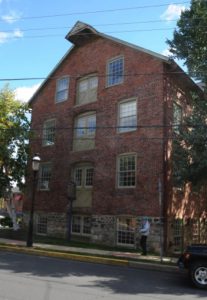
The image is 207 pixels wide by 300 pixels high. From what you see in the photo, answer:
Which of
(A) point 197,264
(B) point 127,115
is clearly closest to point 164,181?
(B) point 127,115

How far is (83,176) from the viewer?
26125 millimetres

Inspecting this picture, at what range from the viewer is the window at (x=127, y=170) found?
22938mm

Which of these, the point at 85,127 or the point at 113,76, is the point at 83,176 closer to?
the point at 85,127

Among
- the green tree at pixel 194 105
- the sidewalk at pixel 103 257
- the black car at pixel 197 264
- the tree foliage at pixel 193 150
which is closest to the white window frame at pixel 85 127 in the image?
the green tree at pixel 194 105

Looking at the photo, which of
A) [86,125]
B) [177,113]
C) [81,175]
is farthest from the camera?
[86,125]

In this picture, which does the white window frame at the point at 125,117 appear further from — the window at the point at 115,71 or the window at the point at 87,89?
the window at the point at 87,89

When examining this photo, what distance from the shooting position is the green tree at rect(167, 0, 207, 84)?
18.1m

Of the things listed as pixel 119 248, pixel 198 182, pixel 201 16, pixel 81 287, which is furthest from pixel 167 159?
pixel 81 287

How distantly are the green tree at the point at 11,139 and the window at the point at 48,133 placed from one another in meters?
1.99

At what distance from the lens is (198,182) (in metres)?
Answer: 18.6

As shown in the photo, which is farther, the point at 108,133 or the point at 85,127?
the point at 85,127

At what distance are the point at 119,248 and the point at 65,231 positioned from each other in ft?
18.0

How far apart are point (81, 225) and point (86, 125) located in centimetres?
628

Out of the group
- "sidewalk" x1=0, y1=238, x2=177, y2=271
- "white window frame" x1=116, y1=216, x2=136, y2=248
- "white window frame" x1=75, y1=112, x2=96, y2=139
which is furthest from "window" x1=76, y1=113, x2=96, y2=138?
"sidewalk" x1=0, y1=238, x2=177, y2=271
